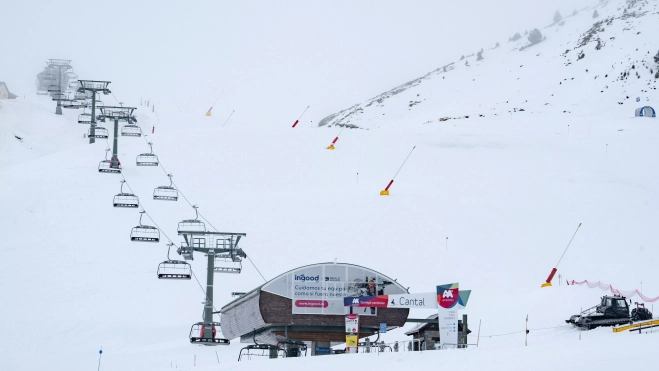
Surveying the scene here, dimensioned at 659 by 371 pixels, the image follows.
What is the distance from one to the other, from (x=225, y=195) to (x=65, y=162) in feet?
47.8

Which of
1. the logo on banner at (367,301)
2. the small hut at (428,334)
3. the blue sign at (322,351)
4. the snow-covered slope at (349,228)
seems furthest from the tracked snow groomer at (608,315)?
the blue sign at (322,351)

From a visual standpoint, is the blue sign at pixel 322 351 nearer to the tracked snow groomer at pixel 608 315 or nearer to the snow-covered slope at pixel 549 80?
the tracked snow groomer at pixel 608 315

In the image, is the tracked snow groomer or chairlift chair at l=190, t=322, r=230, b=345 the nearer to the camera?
the tracked snow groomer

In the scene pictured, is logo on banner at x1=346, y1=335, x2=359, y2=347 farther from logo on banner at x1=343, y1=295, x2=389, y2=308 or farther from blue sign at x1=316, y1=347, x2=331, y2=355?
blue sign at x1=316, y1=347, x2=331, y2=355

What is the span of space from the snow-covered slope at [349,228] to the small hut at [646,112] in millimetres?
2105

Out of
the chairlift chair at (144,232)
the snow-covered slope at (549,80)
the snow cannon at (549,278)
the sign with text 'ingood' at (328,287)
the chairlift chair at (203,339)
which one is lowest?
the chairlift chair at (203,339)

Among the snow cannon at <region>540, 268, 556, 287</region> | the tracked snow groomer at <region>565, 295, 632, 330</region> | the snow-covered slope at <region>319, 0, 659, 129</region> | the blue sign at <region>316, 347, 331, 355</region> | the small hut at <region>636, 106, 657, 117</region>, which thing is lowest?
the blue sign at <region>316, 347, 331, 355</region>

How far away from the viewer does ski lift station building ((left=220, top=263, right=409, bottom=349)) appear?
3067 centimetres

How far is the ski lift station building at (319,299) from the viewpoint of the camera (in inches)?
1208

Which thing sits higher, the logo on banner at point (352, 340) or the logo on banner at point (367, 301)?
the logo on banner at point (367, 301)

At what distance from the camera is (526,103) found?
10050 centimetres

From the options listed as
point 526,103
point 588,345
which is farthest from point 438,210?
point 526,103

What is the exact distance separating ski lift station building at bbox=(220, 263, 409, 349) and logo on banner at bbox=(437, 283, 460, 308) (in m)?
4.01

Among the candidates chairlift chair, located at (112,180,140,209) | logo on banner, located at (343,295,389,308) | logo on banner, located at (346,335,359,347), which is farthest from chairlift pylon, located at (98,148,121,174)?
logo on banner, located at (346,335,359,347)
